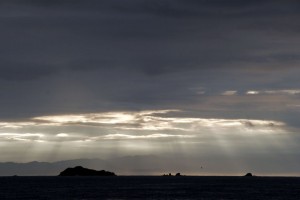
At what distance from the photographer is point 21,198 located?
17750 centimetres

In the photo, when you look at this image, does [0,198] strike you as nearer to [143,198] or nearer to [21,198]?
[21,198]

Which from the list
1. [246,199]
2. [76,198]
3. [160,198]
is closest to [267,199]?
[246,199]

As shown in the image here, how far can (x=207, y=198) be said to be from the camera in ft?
570

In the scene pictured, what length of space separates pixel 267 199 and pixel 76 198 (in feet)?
215

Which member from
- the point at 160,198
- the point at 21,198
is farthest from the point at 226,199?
the point at 21,198

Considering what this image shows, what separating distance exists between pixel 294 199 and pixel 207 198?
100 ft

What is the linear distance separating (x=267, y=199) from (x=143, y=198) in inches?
1678

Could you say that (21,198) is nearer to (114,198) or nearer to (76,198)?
(76,198)

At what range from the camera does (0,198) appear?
177m

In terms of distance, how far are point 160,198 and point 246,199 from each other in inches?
1172

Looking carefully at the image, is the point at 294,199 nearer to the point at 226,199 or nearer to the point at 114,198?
the point at 226,199

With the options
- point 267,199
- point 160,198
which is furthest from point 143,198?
point 267,199

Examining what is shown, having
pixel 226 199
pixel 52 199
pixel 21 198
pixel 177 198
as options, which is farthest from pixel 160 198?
pixel 21 198

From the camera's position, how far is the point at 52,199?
6663 inches
